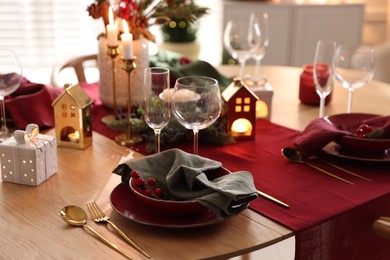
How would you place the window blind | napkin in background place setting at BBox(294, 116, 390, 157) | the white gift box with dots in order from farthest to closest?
the window blind < napkin in background place setting at BBox(294, 116, 390, 157) < the white gift box with dots

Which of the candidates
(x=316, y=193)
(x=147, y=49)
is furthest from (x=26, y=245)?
(x=147, y=49)

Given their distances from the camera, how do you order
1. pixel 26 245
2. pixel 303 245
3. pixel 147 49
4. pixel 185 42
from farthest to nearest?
pixel 185 42, pixel 147 49, pixel 303 245, pixel 26 245

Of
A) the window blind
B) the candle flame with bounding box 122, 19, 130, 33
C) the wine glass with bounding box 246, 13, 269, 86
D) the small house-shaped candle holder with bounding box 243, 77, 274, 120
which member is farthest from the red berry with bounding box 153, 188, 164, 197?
the window blind

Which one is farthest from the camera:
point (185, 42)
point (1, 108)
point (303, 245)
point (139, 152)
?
point (185, 42)

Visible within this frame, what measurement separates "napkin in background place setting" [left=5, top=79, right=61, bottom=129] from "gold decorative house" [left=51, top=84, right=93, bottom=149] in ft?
0.52

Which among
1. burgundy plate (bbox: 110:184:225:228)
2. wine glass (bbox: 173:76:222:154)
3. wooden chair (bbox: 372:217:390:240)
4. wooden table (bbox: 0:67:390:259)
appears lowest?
wooden chair (bbox: 372:217:390:240)

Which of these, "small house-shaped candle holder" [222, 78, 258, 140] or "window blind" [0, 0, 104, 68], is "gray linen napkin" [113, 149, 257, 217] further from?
"window blind" [0, 0, 104, 68]

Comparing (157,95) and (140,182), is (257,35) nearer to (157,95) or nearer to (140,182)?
(157,95)

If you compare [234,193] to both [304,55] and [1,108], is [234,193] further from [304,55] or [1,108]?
[304,55]

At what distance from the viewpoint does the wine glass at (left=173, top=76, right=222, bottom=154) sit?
1401mm

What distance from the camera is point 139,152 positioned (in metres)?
1.71

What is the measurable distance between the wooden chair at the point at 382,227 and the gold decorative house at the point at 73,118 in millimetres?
786

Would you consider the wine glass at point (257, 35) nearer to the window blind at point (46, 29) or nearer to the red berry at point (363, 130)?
the red berry at point (363, 130)

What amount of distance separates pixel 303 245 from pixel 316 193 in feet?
0.59
